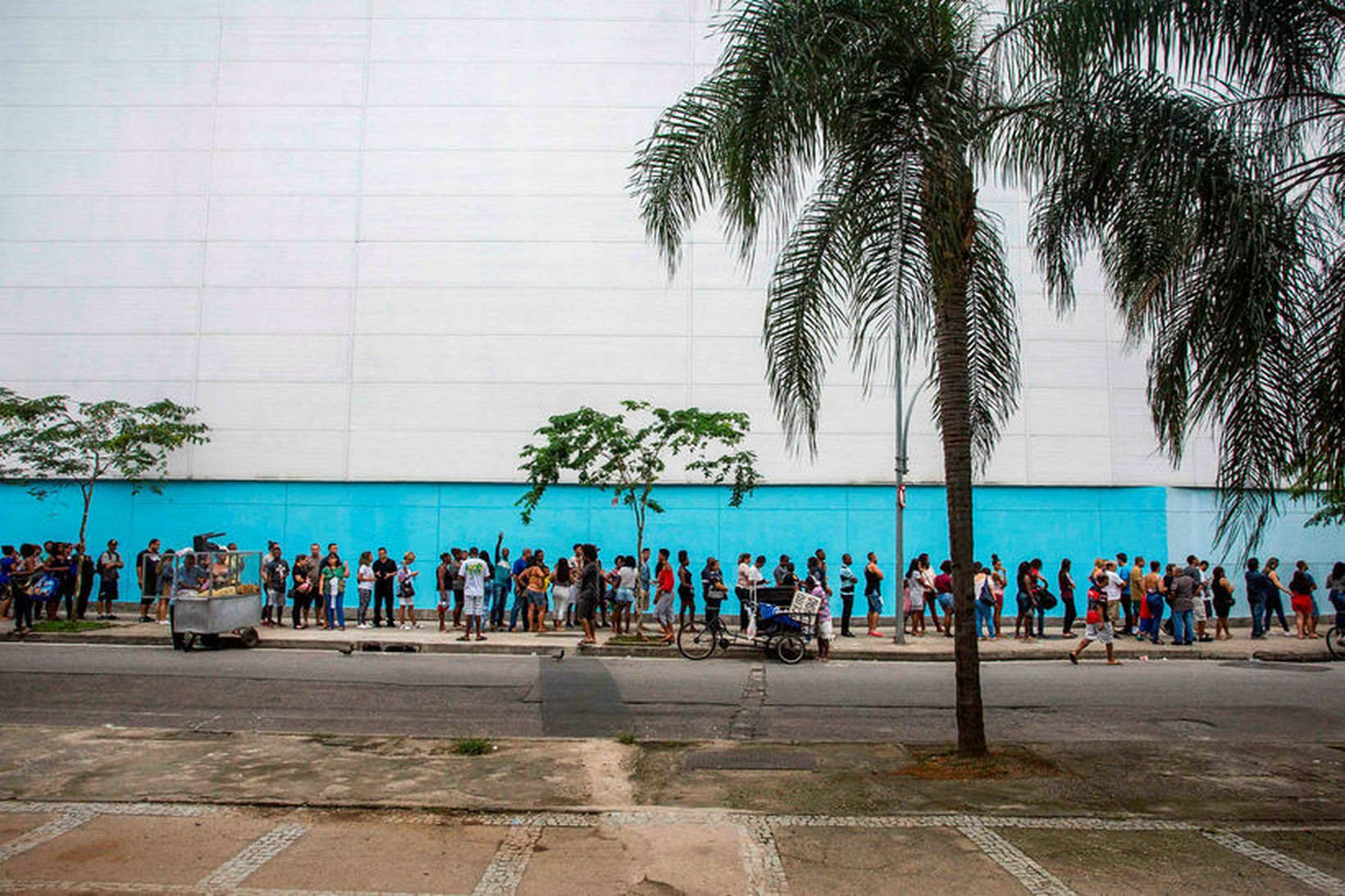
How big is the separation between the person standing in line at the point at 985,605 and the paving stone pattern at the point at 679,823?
11987 mm

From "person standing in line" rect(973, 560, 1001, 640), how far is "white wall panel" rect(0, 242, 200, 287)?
20.0 meters

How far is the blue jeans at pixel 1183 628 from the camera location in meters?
18.0

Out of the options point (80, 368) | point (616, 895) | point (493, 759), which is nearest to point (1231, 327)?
point (616, 895)

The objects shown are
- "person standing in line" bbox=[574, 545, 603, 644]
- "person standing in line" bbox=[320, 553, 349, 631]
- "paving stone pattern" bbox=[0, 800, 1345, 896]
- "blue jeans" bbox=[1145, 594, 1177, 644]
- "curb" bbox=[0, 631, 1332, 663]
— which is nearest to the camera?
"paving stone pattern" bbox=[0, 800, 1345, 896]

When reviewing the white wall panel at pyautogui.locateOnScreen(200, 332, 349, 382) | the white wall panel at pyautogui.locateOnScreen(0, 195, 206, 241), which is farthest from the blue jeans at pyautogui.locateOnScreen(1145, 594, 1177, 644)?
the white wall panel at pyautogui.locateOnScreen(0, 195, 206, 241)

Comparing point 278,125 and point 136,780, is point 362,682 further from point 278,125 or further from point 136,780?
point 278,125

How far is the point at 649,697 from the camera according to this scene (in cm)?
1150

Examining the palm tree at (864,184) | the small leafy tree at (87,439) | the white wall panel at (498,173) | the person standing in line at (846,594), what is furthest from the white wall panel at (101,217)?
the palm tree at (864,184)

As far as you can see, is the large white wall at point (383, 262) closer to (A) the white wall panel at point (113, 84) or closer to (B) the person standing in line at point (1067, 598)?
(A) the white wall panel at point (113, 84)

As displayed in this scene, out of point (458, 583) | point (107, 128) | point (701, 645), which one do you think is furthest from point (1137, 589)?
point (107, 128)

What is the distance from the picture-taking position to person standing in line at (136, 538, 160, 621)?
1950 cm

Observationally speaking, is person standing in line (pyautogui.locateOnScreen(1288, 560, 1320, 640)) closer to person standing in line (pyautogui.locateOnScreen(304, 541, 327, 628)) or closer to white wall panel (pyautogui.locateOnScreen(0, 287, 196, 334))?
person standing in line (pyautogui.locateOnScreen(304, 541, 327, 628))

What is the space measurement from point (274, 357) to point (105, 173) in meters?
6.76

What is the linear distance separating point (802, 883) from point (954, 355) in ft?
15.3
